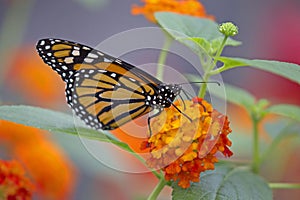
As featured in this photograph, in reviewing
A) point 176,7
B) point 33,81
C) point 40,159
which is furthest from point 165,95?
point 33,81

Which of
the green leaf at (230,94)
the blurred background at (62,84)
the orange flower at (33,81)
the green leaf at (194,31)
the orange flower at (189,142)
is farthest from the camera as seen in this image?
the orange flower at (33,81)

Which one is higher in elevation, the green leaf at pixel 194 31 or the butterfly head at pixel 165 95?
the green leaf at pixel 194 31

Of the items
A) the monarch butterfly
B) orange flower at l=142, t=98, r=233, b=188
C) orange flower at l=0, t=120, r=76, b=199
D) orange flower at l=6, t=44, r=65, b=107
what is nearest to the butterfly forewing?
the monarch butterfly

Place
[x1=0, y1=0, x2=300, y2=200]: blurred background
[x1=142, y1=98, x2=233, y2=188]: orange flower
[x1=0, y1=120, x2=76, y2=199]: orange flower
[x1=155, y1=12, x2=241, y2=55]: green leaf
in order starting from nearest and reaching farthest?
[x1=142, y1=98, x2=233, y2=188]: orange flower, [x1=155, y1=12, x2=241, y2=55]: green leaf, [x1=0, y1=120, x2=76, y2=199]: orange flower, [x1=0, y1=0, x2=300, y2=200]: blurred background

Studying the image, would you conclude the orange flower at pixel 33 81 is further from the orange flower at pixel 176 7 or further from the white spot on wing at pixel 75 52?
the white spot on wing at pixel 75 52

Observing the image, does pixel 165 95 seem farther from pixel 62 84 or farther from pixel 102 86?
pixel 62 84

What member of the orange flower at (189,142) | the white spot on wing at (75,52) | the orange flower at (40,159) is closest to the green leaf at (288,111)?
the orange flower at (189,142)

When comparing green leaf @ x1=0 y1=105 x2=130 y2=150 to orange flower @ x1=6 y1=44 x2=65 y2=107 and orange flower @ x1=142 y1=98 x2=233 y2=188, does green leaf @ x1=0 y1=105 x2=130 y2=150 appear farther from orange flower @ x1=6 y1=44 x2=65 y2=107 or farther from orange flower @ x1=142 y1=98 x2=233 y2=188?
orange flower @ x1=6 y1=44 x2=65 y2=107
